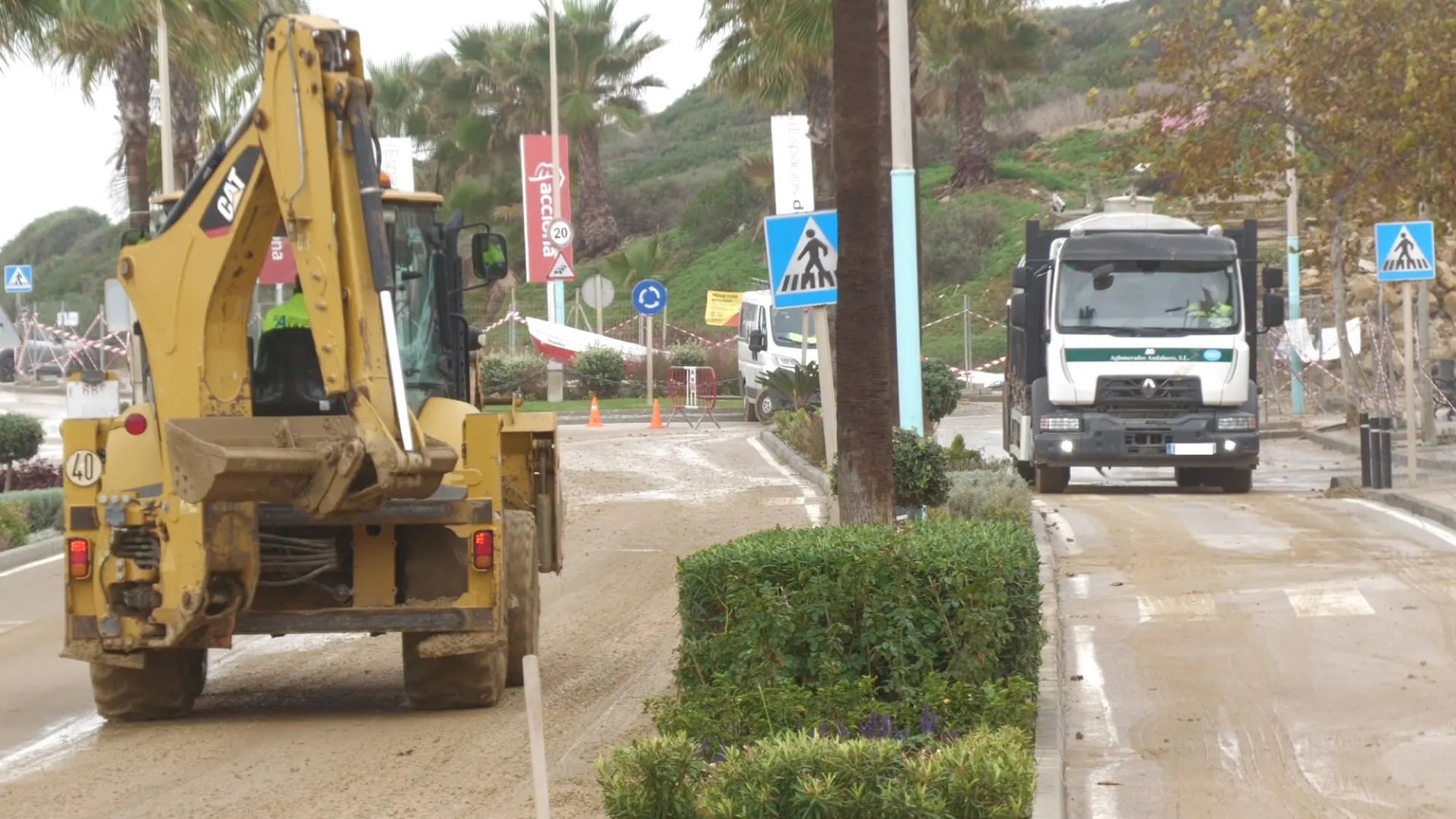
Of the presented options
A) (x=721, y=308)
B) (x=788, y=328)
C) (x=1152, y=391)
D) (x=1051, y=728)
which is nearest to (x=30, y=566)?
Result: (x=1152, y=391)

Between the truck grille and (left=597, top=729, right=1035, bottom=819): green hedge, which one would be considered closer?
(left=597, top=729, right=1035, bottom=819): green hedge

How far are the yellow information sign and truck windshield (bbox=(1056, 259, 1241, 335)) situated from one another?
25.2m

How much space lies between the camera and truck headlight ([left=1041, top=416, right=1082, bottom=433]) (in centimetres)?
2289

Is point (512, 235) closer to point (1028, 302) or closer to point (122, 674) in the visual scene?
point (1028, 302)

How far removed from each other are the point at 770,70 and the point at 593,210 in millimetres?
32122

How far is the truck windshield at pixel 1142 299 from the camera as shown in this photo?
22.8 metres

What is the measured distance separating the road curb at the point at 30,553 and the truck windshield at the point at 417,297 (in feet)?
28.4

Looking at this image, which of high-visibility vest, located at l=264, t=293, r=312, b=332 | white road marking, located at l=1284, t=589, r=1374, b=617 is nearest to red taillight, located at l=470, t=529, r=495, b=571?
high-visibility vest, located at l=264, t=293, r=312, b=332

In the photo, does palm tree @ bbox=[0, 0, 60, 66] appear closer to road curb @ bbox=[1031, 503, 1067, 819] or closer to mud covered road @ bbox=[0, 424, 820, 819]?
mud covered road @ bbox=[0, 424, 820, 819]

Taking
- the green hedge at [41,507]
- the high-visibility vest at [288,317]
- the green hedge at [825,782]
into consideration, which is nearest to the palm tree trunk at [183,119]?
the green hedge at [41,507]

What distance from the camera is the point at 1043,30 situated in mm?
50906

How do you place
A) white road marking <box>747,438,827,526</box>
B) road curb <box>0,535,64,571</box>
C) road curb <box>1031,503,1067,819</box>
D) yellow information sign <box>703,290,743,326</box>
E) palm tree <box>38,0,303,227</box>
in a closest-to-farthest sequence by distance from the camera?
road curb <box>1031,503,1067,819</box> → road curb <box>0,535,64,571</box> → white road marking <box>747,438,827,526</box> → palm tree <box>38,0,303,227</box> → yellow information sign <box>703,290,743,326</box>

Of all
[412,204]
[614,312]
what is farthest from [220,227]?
[614,312]

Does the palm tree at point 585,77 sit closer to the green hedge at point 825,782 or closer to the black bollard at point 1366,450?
the black bollard at point 1366,450
